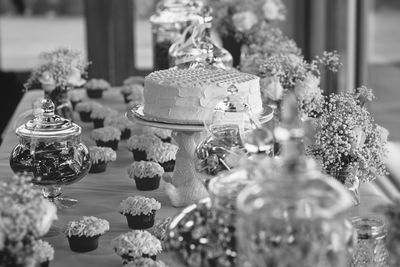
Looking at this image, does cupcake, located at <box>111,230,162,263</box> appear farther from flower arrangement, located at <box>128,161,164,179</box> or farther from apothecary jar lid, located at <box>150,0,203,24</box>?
apothecary jar lid, located at <box>150,0,203,24</box>

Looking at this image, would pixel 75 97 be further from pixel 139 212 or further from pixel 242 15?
pixel 139 212

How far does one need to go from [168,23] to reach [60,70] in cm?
63

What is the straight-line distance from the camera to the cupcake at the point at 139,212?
1.89 m

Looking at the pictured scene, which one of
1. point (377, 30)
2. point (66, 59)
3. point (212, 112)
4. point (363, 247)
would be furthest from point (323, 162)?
point (377, 30)

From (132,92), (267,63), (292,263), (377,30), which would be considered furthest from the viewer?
(377,30)

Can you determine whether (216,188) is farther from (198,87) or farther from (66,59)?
(66,59)

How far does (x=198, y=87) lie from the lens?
6.69 feet

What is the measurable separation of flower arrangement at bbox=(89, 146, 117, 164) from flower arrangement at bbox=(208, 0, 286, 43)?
1166 mm

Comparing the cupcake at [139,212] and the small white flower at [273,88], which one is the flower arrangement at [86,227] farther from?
the small white flower at [273,88]

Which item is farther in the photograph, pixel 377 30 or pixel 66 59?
pixel 377 30

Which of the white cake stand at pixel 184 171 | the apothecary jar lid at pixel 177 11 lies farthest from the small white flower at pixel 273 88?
A: the apothecary jar lid at pixel 177 11

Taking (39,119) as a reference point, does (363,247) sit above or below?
below

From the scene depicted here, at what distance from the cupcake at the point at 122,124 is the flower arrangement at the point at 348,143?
87cm

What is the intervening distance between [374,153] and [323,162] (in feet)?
0.41
